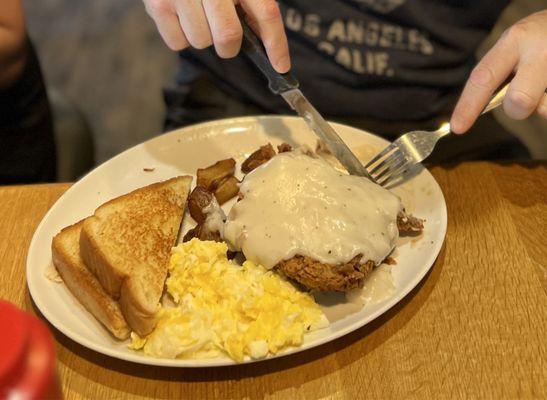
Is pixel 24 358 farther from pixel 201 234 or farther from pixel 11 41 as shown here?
pixel 11 41

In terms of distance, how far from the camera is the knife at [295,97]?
59.1 inches

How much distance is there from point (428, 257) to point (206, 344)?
0.51 m

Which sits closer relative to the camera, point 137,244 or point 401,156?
point 137,244

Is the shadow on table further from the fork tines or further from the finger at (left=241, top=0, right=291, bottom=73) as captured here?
the finger at (left=241, top=0, right=291, bottom=73)

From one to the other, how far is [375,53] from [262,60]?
52 cm

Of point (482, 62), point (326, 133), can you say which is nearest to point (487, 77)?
point (482, 62)

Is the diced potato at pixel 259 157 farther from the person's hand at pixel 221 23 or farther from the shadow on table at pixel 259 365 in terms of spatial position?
the shadow on table at pixel 259 365

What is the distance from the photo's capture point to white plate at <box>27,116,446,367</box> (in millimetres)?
1194

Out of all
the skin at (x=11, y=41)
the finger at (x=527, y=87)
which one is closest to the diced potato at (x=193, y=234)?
the finger at (x=527, y=87)

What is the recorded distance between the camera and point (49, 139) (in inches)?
79.3

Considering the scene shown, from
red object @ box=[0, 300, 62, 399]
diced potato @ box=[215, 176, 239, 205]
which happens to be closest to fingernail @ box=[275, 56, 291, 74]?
diced potato @ box=[215, 176, 239, 205]

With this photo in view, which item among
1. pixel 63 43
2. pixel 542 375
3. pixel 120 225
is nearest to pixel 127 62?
pixel 63 43

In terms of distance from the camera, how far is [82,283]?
49.8 inches

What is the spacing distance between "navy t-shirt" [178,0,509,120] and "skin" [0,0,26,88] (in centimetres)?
53
